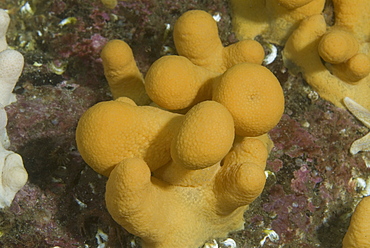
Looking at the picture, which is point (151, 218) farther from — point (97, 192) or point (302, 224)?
point (302, 224)

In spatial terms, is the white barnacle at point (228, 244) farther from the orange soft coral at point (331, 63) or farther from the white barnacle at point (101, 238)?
the orange soft coral at point (331, 63)

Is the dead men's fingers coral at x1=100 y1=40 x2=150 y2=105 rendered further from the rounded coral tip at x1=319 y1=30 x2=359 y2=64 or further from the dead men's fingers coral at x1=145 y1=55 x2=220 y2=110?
the rounded coral tip at x1=319 y1=30 x2=359 y2=64

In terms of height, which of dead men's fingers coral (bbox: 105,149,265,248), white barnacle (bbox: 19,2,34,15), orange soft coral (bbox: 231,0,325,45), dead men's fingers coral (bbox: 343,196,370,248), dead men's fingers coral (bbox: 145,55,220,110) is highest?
dead men's fingers coral (bbox: 145,55,220,110)

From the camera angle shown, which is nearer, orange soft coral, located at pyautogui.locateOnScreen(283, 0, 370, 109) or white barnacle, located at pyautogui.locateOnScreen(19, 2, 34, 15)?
orange soft coral, located at pyautogui.locateOnScreen(283, 0, 370, 109)

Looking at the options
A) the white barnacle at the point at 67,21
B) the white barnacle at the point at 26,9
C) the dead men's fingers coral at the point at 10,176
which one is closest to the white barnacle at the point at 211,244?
the dead men's fingers coral at the point at 10,176

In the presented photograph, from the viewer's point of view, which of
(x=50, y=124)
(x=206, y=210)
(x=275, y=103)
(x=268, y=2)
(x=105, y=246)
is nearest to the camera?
(x=275, y=103)

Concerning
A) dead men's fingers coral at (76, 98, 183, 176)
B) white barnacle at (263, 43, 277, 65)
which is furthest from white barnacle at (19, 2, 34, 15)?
white barnacle at (263, 43, 277, 65)

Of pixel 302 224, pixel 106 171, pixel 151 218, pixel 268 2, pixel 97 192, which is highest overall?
pixel 268 2

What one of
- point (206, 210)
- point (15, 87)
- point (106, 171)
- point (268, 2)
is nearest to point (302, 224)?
point (206, 210)

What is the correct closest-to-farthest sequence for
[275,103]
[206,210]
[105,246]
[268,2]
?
[275,103]
[206,210]
[105,246]
[268,2]

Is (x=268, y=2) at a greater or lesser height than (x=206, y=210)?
greater
